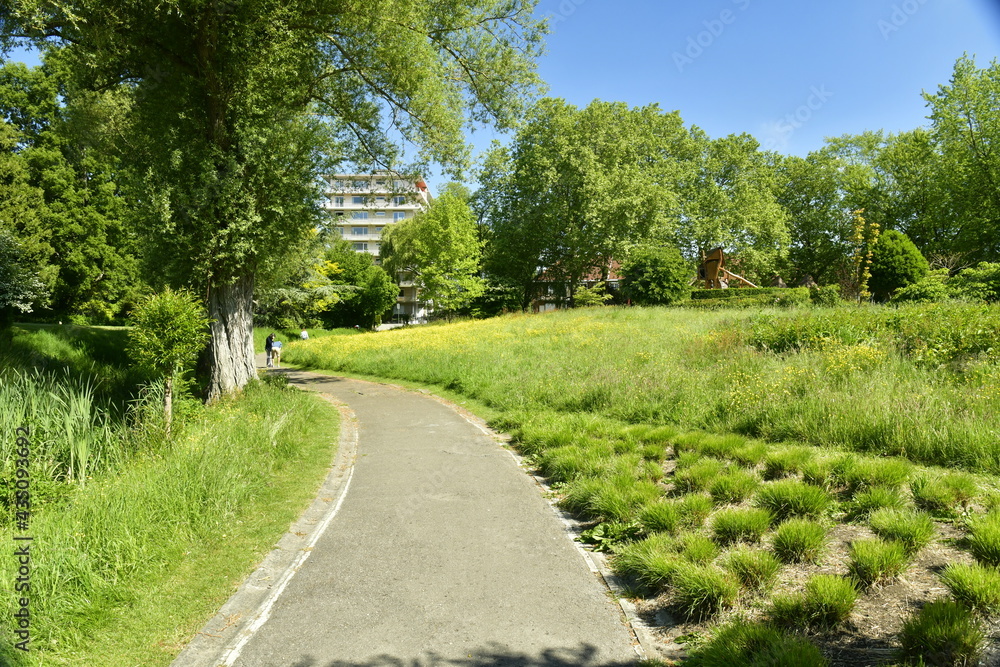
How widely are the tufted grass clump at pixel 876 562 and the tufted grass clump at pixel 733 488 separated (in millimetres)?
1462

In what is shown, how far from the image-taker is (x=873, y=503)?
4.91 metres

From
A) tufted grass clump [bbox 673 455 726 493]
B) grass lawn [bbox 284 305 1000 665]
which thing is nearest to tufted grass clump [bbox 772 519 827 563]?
grass lawn [bbox 284 305 1000 665]

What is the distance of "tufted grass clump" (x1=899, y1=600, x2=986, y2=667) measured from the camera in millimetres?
2977

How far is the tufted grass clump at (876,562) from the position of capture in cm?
387

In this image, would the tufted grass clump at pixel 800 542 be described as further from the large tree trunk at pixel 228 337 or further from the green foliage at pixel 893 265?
the green foliage at pixel 893 265

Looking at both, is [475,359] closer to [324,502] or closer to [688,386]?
[688,386]

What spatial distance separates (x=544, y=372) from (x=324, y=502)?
7.94 meters

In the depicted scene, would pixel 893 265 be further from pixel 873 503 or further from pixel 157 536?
pixel 157 536

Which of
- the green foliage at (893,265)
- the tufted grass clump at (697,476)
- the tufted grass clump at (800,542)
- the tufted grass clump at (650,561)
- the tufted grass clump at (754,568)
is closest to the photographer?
the tufted grass clump at (754,568)

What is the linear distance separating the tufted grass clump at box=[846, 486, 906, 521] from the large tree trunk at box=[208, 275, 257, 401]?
42.0 ft

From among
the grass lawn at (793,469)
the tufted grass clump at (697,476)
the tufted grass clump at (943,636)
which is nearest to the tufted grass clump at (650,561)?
the grass lawn at (793,469)

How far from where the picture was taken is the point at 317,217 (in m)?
14.4

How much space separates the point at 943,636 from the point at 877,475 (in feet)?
8.60

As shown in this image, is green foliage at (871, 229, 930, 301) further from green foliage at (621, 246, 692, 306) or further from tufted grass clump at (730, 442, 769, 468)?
tufted grass clump at (730, 442, 769, 468)
